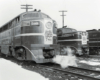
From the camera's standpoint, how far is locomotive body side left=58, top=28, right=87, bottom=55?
14751 millimetres

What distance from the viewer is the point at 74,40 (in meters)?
14.9

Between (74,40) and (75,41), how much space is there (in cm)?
14

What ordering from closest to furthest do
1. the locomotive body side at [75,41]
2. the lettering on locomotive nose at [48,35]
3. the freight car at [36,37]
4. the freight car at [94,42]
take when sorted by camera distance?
the freight car at [36,37]
the lettering on locomotive nose at [48,35]
the locomotive body side at [75,41]
the freight car at [94,42]

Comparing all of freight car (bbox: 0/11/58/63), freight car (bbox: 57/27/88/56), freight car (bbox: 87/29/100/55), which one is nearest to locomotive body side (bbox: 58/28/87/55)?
freight car (bbox: 57/27/88/56)

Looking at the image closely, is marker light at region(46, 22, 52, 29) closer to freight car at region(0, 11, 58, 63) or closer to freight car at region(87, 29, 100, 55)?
freight car at region(0, 11, 58, 63)

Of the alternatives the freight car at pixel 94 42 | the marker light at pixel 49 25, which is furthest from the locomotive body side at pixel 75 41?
the marker light at pixel 49 25

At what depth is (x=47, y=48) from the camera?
8711mm

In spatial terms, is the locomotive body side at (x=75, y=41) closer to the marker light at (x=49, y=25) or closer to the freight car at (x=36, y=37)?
the freight car at (x=36, y=37)

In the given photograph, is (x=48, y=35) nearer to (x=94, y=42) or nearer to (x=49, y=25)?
(x=49, y=25)

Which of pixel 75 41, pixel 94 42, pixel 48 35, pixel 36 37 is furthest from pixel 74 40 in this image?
pixel 36 37

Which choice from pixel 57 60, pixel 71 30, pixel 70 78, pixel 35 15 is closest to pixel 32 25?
pixel 35 15

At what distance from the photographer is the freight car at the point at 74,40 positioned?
14.8 m

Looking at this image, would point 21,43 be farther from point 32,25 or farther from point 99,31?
point 99,31

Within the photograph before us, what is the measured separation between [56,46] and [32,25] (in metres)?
1.79
